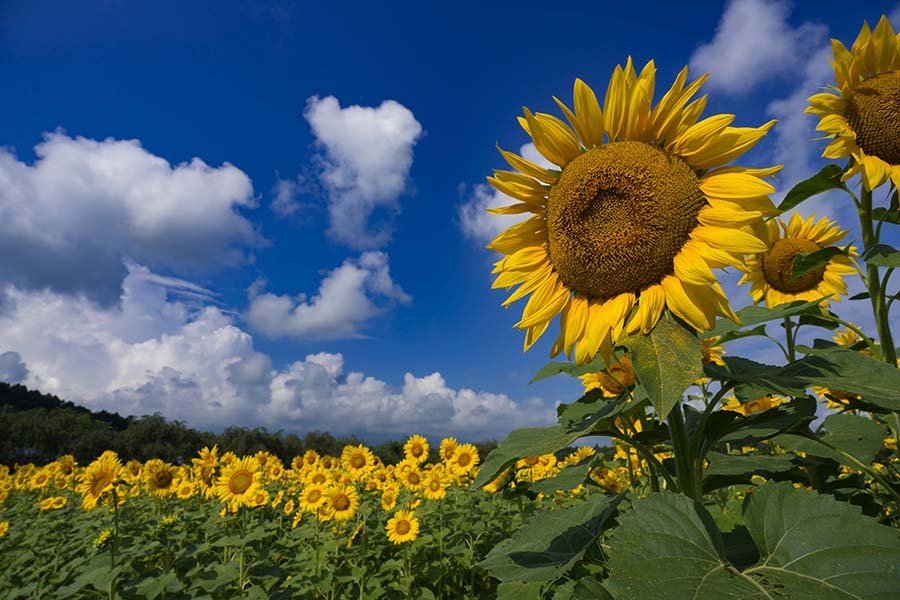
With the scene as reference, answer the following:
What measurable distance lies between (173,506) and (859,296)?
373 inches

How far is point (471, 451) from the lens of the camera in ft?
23.7

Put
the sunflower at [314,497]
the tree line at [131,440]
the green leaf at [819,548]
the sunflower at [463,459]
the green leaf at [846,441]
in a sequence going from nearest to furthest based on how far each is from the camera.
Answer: the green leaf at [819,548] → the green leaf at [846,441] → the sunflower at [314,497] → the sunflower at [463,459] → the tree line at [131,440]

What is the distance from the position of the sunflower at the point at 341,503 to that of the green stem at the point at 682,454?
505 cm

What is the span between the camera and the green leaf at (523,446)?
1.37 m

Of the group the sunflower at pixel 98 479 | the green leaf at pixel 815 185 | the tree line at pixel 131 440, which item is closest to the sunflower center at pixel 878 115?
the green leaf at pixel 815 185

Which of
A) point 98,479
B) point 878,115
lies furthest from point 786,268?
point 98,479

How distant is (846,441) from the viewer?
1986 mm

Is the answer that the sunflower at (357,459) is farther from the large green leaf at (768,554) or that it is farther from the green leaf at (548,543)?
the large green leaf at (768,554)

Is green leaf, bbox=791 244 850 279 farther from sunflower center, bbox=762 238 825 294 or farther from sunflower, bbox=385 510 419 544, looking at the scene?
sunflower, bbox=385 510 419 544

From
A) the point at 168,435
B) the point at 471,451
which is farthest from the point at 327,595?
the point at 168,435

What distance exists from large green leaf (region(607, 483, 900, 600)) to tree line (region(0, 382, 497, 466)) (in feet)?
63.9

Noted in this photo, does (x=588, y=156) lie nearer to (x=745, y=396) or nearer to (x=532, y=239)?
(x=532, y=239)

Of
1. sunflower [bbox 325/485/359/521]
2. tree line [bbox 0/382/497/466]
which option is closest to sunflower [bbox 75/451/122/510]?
sunflower [bbox 325/485/359/521]

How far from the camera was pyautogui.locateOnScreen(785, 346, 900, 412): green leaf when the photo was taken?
1.28m
